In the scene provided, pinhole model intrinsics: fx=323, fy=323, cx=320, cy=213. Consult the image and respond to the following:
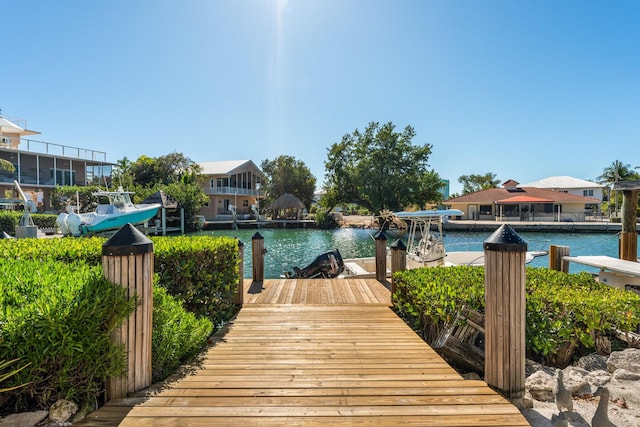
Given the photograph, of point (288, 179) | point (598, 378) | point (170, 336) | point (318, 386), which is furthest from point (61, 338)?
point (288, 179)

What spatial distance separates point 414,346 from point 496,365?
1.15m

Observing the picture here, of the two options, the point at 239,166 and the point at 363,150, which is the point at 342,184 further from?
the point at 239,166

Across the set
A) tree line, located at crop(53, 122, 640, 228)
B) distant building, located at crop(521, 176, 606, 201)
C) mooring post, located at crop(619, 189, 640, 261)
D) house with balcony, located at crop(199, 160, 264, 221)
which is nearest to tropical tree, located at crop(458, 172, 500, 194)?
distant building, located at crop(521, 176, 606, 201)

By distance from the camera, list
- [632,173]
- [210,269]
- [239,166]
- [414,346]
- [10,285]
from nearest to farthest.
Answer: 1. [10,285]
2. [414,346]
3. [210,269]
4. [239,166]
5. [632,173]

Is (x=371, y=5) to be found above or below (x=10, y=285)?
above

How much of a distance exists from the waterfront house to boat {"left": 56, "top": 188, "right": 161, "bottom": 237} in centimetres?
3671

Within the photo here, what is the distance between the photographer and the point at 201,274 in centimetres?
441

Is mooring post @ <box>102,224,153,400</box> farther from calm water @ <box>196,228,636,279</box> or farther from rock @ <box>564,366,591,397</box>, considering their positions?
calm water @ <box>196,228,636,279</box>

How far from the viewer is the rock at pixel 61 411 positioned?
2.12 metres

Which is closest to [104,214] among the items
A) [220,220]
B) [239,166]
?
[220,220]

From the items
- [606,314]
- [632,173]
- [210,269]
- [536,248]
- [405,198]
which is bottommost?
[536,248]

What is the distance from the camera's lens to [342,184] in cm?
3988

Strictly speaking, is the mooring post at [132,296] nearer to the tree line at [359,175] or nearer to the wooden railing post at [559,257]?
the wooden railing post at [559,257]

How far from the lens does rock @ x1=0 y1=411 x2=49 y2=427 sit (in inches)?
79.1
